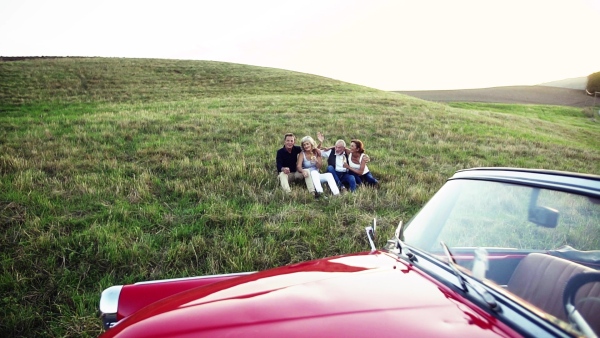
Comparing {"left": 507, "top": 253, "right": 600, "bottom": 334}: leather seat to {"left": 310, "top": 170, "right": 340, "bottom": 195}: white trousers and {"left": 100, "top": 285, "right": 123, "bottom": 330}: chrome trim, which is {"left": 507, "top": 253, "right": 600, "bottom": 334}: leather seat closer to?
{"left": 100, "top": 285, "right": 123, "bottom": 330}: chrome trim

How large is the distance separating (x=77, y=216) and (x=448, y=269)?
499 cm

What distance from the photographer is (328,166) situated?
7.45 m

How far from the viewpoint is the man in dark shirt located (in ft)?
22.2

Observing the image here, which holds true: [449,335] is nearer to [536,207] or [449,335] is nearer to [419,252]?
[419,252]

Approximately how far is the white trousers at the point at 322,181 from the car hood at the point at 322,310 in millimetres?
4712

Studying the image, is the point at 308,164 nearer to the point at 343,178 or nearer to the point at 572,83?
the point at 343,178

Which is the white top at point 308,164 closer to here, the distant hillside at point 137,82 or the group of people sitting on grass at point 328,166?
the group of people sitting on grass at point 328,166

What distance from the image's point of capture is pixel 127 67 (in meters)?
35.9

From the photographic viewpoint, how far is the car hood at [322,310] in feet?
4.37

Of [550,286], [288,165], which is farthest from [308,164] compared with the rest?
[550,286]

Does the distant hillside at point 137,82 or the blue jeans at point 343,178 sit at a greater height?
the distant hillside at point 137,82

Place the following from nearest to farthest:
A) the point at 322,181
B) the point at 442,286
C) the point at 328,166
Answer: the point at 442,286 < the point at 322,181 < the point at 328,166

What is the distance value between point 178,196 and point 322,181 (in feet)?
8.79

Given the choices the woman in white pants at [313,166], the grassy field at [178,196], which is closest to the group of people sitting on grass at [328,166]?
the woman in white pants at [313,166]
